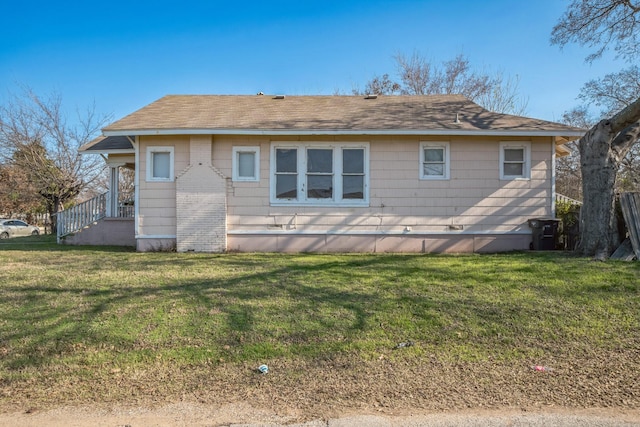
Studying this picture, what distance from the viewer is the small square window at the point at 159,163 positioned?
1116cm

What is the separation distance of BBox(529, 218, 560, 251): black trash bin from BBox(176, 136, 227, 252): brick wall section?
26.4 feet

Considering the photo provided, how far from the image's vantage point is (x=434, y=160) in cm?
1122

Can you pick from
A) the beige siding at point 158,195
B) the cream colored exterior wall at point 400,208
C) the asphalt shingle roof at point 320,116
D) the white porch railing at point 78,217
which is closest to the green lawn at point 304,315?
the cream colored exterior wall at point 400,208

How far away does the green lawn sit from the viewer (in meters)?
4.31

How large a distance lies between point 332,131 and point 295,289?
5.48 m

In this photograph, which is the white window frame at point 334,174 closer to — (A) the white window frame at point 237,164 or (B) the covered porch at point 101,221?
(A) the white window frame at point 237,164

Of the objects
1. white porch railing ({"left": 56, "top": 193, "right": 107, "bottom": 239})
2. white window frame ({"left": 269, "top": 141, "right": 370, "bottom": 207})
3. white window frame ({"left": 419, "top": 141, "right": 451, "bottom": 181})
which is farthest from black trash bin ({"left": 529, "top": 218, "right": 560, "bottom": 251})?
white porch railing ({"left": 56, "top": 193, "right": 107, "bottom": 239})

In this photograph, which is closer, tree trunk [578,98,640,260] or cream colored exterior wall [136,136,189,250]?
tree trunk [578,98,640,260]

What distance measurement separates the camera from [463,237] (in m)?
11.2

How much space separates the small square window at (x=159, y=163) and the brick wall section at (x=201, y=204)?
56cm

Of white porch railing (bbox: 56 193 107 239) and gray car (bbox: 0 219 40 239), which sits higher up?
white porch railing (bbox: 56 193 107 239)

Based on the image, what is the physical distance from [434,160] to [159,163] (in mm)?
7316

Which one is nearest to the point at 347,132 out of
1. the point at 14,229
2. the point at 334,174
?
the point at 334,174

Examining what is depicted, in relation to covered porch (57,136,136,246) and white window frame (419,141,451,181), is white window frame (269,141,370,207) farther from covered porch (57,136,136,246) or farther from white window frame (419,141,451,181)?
covered porch (57,136,136,246)
